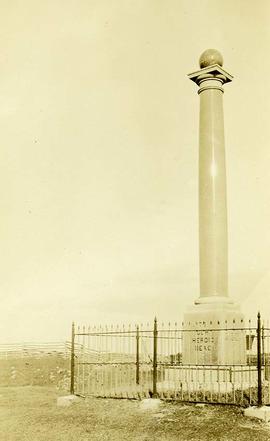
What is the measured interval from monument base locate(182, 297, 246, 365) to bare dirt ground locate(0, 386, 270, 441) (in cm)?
259

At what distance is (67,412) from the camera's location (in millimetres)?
10812

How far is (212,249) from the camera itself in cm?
1400

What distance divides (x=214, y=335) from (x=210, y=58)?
8.19 m

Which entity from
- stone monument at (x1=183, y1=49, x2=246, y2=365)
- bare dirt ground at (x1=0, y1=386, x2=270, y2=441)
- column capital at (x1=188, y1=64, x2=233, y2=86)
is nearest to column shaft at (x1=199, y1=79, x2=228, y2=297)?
stone monument at (x1=183, y1=49, x2=246, y2=365)

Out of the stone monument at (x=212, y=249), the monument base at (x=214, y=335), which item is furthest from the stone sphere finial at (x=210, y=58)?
the monument base at (x=214, y=335)

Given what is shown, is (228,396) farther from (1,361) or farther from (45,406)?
(1,361)

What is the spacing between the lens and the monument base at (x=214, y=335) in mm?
12812

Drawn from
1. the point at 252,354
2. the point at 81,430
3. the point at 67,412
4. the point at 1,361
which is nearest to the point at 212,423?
the point at 81,430

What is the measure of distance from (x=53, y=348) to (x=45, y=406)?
12898 millimetres

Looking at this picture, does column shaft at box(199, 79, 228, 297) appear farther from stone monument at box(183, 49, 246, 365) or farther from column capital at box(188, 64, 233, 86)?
column capital at box(188, 64, 233, 86)

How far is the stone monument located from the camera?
13.0 metres

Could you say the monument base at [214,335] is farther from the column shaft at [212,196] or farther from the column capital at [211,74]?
the column capital at [211,74]

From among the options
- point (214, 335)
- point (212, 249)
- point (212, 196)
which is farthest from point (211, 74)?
point (214, 335)

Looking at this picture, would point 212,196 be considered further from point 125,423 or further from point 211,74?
point 125,423
